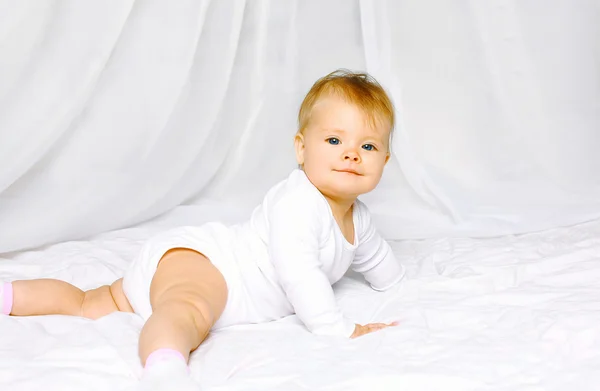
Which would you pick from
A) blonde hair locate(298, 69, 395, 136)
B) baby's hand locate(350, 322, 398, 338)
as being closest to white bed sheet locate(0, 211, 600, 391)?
baby's hand locate(350, 322, 398, 338)

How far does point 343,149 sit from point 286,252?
A: 0.22m

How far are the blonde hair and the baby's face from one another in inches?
0.4

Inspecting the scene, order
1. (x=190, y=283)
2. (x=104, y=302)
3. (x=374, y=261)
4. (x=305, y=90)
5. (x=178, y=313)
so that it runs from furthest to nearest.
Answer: (x=305, y=90) → (x=374, y=261) → (x=104, y=302) → (x=190, y=283) → (x=178, y=313)

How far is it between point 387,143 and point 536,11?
0.95 metres

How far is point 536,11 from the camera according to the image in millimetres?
2201

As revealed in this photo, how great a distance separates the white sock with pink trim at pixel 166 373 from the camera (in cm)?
105

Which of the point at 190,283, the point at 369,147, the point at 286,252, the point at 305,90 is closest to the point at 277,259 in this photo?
the point at 286,252

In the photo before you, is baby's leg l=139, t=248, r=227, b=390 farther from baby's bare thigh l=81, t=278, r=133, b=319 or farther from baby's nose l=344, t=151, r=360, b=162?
baby's nose l=344, t=151, r=360, b=162

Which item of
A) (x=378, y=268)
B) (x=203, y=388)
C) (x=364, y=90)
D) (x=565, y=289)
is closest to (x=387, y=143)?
(x=364, y=90)

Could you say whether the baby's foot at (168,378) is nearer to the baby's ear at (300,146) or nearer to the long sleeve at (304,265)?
the long sleeve at (304,265)

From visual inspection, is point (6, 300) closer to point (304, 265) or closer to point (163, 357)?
point (163, 357)

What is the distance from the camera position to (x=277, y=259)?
138 centimetres

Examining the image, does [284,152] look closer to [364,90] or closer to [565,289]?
[364,90]

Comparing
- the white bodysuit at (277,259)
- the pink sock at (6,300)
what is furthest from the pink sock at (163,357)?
the pink sock at (6,300)
